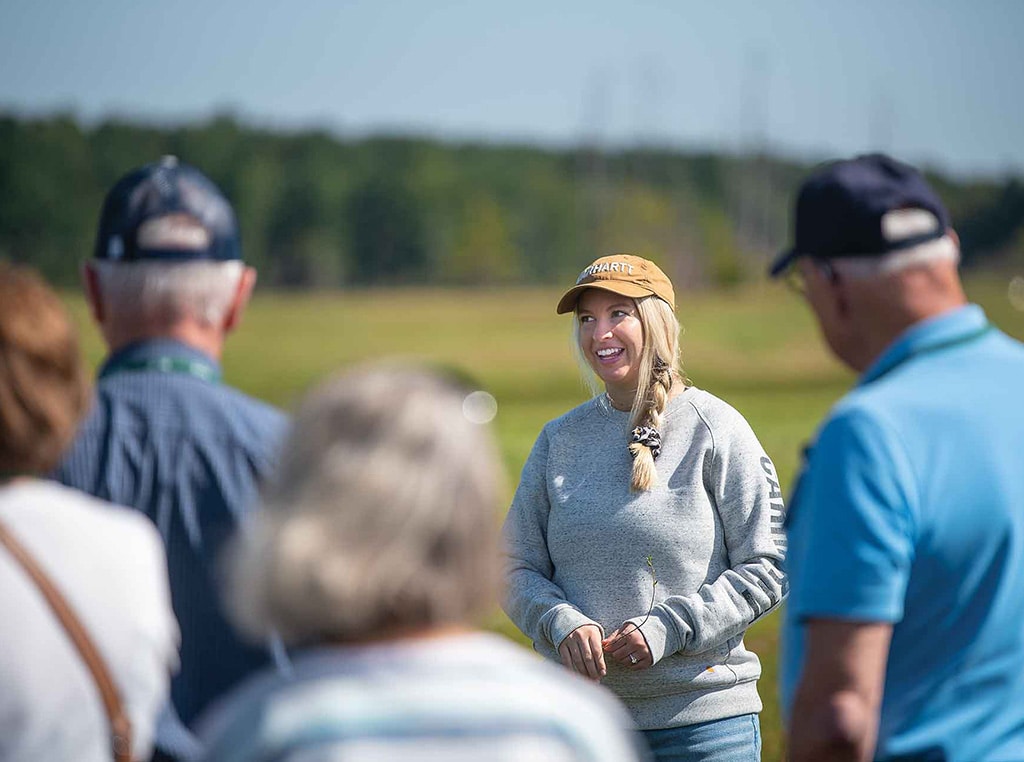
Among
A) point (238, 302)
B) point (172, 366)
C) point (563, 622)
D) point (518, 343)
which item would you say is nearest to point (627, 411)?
point (563, 622)

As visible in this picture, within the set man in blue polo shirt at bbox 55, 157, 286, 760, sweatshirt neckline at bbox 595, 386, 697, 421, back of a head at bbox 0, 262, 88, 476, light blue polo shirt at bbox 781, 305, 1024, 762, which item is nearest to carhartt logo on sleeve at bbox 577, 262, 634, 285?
sweatshirt neckline at bbox 595, 386, 697, 421

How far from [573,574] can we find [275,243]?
114m

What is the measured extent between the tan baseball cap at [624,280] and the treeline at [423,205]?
326ft

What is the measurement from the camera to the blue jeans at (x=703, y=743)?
4.00m

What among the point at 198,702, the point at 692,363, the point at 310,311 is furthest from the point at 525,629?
the point at 310,311

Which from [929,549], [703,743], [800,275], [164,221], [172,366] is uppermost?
[164,221]

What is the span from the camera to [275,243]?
115312mm

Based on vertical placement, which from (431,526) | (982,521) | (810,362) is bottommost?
(810,362)

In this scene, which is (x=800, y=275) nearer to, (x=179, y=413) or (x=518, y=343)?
(x=179, y=413)

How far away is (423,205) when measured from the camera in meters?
124

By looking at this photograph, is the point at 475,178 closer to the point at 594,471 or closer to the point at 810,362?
the point at 810,362

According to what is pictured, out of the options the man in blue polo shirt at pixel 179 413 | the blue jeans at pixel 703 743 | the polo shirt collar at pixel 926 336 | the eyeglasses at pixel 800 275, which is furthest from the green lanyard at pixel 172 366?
the blue jeans at pixel 703 743

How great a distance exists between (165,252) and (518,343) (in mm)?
70734

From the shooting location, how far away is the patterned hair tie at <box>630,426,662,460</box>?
13.5 feet
